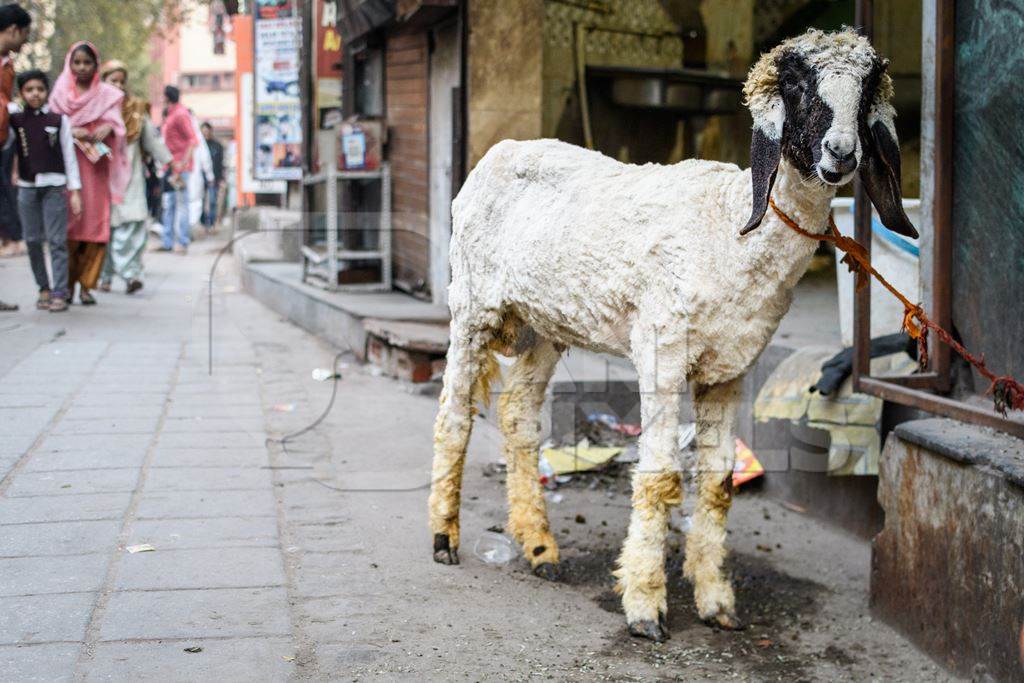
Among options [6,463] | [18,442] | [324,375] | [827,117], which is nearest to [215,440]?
[18,442]

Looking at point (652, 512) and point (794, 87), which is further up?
point (794, 87)

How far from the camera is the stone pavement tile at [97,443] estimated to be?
255 inches

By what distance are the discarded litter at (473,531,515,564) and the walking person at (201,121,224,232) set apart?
62.5 feet

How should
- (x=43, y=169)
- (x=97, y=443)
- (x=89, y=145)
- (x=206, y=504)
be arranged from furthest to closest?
(x=89, y=145) < (x=43, y=169) < (x=97, y=443) < (x=206, y=504)

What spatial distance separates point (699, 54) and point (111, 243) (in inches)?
253

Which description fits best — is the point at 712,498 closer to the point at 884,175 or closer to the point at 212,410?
the point at 884,175

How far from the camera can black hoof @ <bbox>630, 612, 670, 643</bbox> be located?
437 centimetres

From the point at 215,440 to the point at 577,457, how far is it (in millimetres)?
1971

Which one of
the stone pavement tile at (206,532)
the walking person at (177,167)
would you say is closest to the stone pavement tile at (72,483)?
the stone pavement tile at (206,532)

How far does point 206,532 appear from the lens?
5.25m

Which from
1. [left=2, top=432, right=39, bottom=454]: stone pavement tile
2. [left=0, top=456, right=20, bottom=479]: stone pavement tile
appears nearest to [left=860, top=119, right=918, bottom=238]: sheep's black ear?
[left=0, top=456, right=20, bottom=479]: stone pavement tile

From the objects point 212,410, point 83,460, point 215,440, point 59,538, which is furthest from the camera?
point 212,410

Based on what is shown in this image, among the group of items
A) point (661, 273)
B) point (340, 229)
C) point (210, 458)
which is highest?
point (340, 229)

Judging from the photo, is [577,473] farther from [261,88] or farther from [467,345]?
[261,88]
